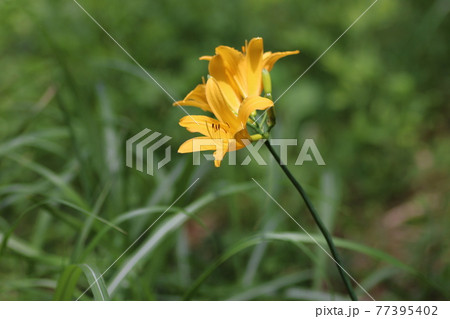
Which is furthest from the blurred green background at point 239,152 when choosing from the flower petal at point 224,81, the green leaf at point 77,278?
the flower petal at point 224,81

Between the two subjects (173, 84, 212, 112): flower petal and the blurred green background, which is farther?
the blurred green background

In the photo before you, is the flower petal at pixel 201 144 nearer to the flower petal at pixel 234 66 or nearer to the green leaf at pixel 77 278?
the flower petal at pixel 234 66

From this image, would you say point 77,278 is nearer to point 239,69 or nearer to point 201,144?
point 201,144

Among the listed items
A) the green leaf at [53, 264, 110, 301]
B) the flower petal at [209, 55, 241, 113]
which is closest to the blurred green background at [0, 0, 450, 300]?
the green leaf at [53, 264, 110, 301]

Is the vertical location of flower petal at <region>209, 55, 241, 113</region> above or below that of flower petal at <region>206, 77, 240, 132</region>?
above

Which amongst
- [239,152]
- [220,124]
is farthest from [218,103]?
[239,152]

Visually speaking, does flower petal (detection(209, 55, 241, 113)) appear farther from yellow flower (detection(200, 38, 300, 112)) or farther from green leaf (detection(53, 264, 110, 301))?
green leaf (detection(53, 264, 110, 301))
